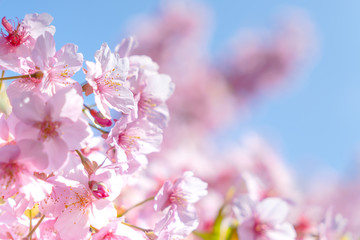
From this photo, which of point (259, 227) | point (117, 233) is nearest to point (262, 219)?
point (259, 227)

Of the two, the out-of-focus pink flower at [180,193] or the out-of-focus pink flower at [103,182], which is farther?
the out-of-focus pink flower at [180,193]

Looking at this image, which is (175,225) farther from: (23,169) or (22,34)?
(22,34)

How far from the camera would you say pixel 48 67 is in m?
0.70

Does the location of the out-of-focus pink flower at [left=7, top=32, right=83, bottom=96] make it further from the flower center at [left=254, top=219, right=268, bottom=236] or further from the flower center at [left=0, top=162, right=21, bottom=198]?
the flower center at [left=254, top=219, right=268, bottom=236]

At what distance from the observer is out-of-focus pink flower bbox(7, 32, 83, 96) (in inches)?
26.7

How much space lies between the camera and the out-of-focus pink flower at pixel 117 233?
74cm

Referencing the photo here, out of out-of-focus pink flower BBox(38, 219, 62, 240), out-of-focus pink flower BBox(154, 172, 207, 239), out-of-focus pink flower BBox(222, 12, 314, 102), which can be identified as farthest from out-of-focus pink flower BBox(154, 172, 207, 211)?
out-of-focus pink flower BBox(222, 12, 314, 102)

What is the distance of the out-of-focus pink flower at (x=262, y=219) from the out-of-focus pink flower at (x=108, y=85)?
512mm

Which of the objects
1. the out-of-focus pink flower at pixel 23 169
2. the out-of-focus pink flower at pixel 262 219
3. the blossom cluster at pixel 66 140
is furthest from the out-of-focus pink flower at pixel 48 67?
the out-of-focus pink flower at pixel 262 219

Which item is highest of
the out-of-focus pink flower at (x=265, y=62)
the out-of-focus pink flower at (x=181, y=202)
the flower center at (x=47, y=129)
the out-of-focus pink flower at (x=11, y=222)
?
the out-of-focus pink flower at (x=265, y=62)

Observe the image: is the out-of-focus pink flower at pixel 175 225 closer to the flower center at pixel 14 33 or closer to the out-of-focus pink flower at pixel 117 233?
the out-of-focus pink flower at pixel 117 233

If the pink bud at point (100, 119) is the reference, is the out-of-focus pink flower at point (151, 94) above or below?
above

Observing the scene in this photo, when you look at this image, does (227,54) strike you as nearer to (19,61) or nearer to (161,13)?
(161,13)

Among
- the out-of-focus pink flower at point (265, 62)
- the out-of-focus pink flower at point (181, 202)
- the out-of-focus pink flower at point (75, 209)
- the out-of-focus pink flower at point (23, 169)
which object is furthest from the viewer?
the out-of-focus pink flower at point (265, 62)
